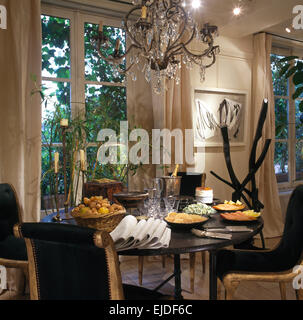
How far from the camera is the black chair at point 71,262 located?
1035mm

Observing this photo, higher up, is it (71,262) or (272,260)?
(71,262)

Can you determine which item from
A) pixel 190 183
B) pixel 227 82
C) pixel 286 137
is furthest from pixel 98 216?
pixel 286 137

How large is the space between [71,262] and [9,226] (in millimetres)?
1699

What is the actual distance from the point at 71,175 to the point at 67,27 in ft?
5.13

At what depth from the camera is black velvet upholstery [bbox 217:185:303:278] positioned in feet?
5.95

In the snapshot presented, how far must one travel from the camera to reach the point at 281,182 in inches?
199

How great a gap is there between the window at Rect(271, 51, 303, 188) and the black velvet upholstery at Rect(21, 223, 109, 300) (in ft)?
14.5

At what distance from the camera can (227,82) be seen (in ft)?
14.2

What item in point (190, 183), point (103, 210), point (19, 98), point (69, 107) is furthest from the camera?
point (69, 107)

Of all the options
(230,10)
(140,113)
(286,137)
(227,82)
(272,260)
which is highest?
(230,10)

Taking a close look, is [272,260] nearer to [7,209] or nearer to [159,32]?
[159,32]

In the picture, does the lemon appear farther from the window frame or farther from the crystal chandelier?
the window frame
